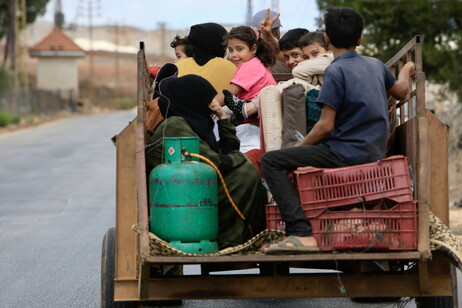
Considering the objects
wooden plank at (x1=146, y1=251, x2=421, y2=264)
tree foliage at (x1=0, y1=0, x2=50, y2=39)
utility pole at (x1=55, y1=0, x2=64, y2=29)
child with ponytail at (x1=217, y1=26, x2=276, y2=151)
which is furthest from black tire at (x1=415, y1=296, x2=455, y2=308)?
utility pole at (x1=55, y1=0, x2=64, y2=29)

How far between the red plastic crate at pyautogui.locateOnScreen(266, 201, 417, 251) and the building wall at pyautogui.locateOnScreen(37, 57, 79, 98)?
85578mm

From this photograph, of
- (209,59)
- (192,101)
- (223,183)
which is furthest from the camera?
→ (209,59)

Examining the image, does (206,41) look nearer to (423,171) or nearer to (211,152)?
(211,152)

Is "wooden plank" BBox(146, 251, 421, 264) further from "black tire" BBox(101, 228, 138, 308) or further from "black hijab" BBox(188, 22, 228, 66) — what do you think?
"black hijab" BBox(188, 22, 228, 66)

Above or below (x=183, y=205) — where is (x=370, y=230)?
below

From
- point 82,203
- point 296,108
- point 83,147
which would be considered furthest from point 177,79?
point 83,147

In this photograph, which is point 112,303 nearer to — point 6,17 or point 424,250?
point 424,250

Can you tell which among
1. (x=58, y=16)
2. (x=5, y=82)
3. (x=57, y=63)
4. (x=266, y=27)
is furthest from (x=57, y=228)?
(x=58, y=16)

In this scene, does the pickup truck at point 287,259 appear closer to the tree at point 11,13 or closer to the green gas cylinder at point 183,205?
the green gas cylinder at point 183,205

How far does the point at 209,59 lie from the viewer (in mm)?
7566

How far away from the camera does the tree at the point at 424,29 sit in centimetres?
2183

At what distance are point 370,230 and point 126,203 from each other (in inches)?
56.9

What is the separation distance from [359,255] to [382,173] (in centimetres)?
50

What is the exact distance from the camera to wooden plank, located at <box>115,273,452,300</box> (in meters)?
5.59
